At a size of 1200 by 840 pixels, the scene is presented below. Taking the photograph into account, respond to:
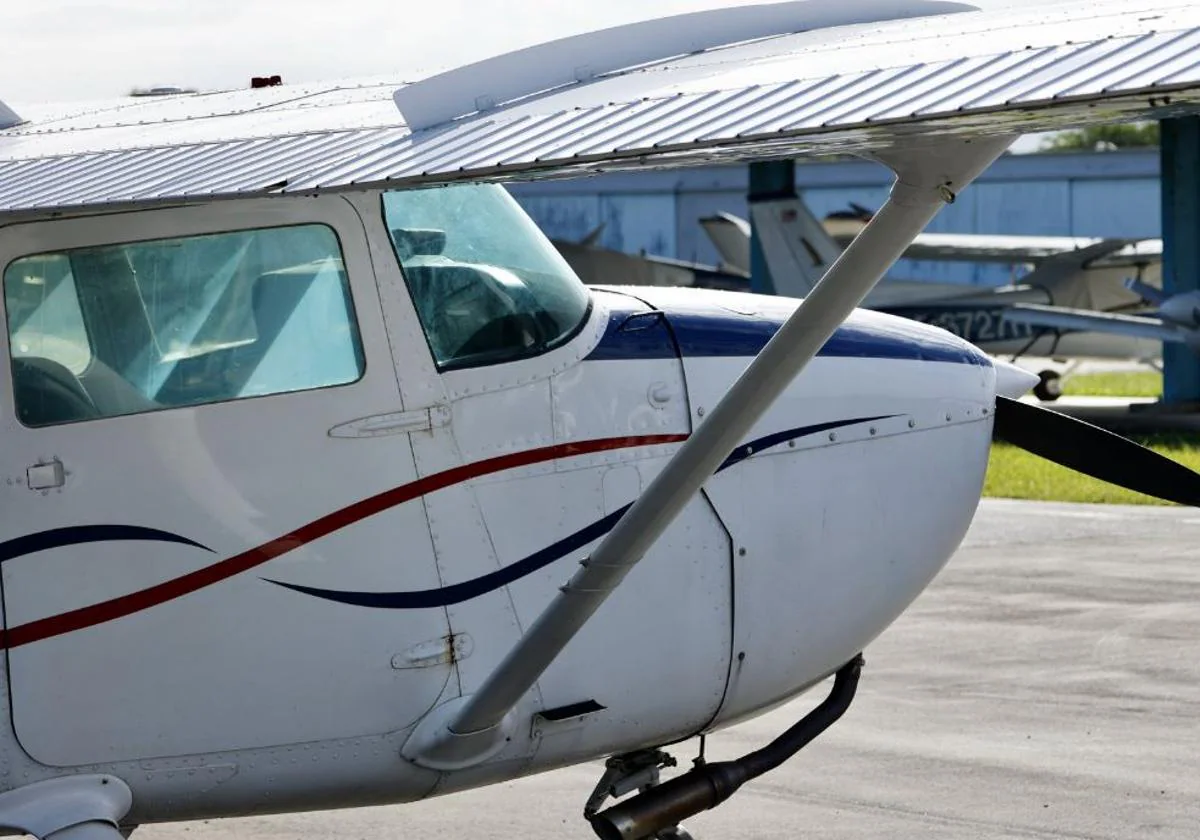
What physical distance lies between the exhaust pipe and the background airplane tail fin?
2547 cm

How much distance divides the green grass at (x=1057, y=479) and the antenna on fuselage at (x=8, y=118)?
11.3 metres

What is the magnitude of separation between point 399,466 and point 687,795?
4.19ft

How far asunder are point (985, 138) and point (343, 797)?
2.39 m

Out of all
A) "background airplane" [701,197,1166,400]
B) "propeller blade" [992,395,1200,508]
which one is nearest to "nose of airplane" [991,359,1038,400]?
"propeller blade" [992,395,1200,508]

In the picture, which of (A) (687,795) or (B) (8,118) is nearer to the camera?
(A) (687,795)

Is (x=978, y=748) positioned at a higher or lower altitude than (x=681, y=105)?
lower

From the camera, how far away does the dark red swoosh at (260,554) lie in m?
4.40

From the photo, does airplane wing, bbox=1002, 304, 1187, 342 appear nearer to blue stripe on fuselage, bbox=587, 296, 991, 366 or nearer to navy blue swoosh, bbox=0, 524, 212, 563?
blue stripe on fuselage, bbox=587, 296, 991, 366

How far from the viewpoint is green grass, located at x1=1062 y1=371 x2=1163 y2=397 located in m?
31.0

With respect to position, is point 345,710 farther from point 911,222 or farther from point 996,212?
point 996,212

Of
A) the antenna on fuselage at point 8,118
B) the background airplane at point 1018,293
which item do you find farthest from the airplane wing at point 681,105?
the background airplane at point 1018,293

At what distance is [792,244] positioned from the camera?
3067 cm

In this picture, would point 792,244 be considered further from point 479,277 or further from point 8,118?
point 479,277

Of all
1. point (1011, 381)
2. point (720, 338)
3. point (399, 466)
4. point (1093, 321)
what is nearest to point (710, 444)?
point (399, 466)
